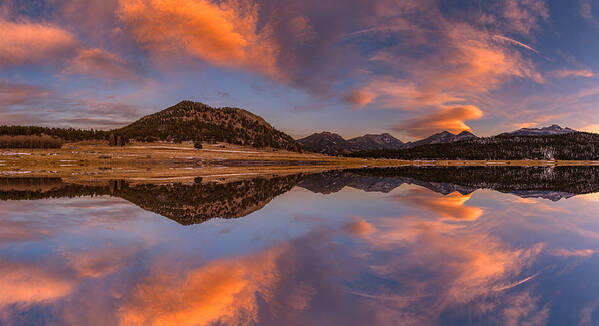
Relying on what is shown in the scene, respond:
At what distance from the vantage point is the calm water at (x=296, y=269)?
708 centimetres

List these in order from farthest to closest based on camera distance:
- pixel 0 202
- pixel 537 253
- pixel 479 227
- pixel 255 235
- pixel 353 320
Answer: pixel 0 202, pixel 479 227, pixel 255 235, pixel 537 253, pixel 353 320

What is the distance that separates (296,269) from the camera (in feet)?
30.9

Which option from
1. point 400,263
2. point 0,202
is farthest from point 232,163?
point 400,263

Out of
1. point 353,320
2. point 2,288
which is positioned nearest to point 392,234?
point 353,320

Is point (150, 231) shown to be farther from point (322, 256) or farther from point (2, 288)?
point (322, 256)

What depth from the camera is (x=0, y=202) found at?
2305cm

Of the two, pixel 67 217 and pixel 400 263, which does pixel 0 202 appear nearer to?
pixel 67 217

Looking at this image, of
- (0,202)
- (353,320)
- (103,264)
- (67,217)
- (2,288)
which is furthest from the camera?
(0,202)

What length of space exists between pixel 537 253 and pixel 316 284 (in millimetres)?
8899

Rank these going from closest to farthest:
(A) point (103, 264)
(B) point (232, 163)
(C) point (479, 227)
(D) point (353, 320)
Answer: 1. (D) point (353, 320)
2. (A) point (103, 264)
3. (C) point (479, 227)
4. (B) point (232, 163)

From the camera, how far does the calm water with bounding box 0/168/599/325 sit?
23.2 feet

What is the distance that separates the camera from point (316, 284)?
8352 millimetres

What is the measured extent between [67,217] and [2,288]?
10841 millimetres

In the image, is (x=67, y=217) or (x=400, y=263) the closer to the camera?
(x=400, y=263)
